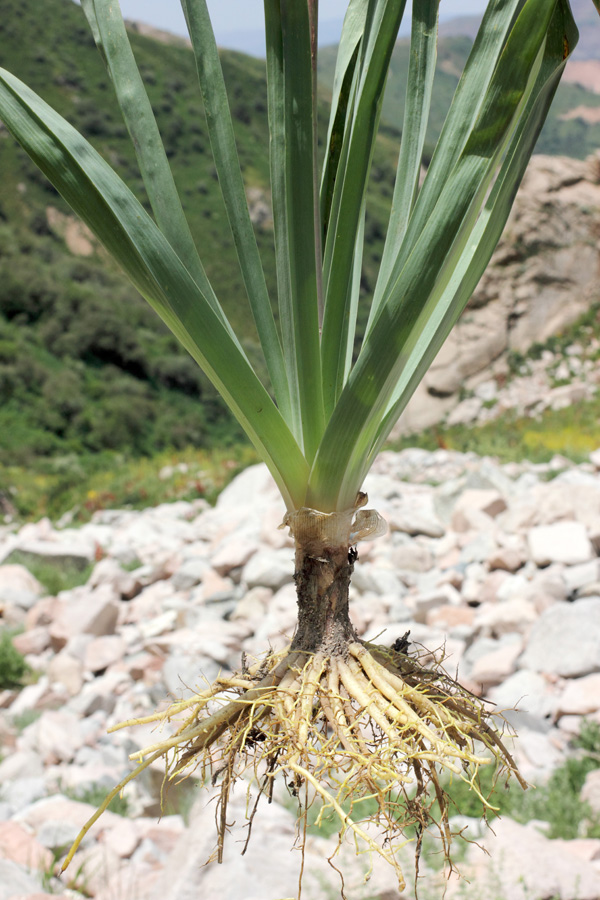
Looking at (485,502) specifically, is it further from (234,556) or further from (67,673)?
(67,673)

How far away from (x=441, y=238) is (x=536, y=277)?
1243 cm

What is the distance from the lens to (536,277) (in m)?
12.1

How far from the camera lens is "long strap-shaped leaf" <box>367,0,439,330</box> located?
0.99 metres

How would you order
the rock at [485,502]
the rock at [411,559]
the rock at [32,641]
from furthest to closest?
the rock at [485,502] → the rock at [411,559] → the rock at [32,641]

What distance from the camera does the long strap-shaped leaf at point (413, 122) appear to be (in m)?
0.99

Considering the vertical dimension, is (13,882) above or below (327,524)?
below

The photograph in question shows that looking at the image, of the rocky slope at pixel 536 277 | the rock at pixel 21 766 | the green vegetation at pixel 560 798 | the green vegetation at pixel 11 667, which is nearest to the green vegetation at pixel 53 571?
the green vegetation at pixel 11 667

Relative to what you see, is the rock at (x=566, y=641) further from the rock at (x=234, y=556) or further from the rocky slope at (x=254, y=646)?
the rock at (x=234, y=556)

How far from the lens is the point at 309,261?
97 centimetres

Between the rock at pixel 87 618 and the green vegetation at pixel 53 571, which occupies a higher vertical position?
the green vegetation at pixel 53 571

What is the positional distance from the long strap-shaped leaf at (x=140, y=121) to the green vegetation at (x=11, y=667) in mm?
3879

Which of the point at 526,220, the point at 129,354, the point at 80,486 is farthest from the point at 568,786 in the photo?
the point at 129,354

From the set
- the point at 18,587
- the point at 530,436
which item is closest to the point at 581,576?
the point at 18,587

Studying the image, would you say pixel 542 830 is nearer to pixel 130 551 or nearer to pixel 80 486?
pixel 130 551
